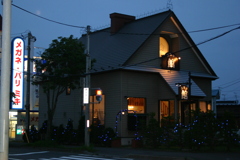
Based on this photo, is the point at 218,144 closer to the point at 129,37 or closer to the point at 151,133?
the point at 151,133

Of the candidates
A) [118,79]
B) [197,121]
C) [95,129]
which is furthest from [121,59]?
[197,121]

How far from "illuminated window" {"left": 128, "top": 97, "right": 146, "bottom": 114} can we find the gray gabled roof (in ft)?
10.5

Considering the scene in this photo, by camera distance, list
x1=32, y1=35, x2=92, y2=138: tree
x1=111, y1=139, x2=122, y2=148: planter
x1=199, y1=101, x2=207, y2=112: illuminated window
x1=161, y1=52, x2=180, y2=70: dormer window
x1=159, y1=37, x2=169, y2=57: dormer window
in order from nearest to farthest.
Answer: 1. x1=111, y1=139, x2=122, y2=148: planter
2. x1=32, y1=35, x2=92, y2=138: tree
3. x1=161, y1=52, x2=180, y2=70: dormer window
4. x1=159, y1=37, x2=169, y2=57: dormer window
5. x1=199, y1=101, x2=207, y2=112: illuminated window

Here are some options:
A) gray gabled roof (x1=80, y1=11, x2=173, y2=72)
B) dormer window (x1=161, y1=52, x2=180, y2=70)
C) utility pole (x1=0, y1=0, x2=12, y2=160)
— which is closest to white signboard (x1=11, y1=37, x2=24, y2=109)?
gray gabled roof (x1=80, y1=11, x2=173, y2=72)

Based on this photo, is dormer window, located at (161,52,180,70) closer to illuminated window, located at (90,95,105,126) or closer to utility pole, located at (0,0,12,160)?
illuminated window, located at (90,95,105,126)

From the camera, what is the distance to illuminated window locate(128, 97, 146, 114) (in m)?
31.0

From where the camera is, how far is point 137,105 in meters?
31.4

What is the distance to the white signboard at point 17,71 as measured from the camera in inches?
1312

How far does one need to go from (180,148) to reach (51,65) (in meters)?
12.8

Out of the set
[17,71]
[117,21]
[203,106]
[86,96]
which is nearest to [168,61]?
[203,106]

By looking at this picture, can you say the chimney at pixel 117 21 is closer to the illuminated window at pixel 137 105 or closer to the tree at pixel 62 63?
the tree at pixel 62 63

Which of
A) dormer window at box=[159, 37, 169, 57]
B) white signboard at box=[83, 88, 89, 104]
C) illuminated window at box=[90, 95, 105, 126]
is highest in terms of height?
dormer window at box=[159, 37, 169, 57]

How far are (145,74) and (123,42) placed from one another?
3634 millimetres

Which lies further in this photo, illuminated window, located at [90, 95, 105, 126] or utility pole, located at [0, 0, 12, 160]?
illuminated window, located at [90, 95, 105, 126]
